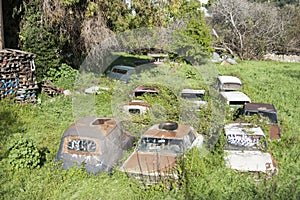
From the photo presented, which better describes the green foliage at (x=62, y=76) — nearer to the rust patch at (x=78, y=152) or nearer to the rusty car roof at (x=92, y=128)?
the rusty car roof at (x=92, y=128)

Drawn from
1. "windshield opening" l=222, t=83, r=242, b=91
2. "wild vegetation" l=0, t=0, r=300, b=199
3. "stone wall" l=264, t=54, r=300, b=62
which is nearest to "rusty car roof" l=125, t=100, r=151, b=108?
"wild vegetation" l=0, t=0, r=300, b=199

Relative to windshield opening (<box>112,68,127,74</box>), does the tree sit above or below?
above

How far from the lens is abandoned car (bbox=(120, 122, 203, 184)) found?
248 inches

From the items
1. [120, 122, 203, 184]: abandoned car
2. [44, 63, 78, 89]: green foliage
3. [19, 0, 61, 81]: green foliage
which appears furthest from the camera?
[44, 63, 78, 89]: green foliage

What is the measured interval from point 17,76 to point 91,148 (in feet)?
21.9

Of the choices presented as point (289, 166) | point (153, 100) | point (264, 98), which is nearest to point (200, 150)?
point (289, 166)

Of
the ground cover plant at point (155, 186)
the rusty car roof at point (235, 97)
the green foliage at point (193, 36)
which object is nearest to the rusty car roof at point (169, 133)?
the ground cover plant at point (155, 186)

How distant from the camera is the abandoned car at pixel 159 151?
20.6ft

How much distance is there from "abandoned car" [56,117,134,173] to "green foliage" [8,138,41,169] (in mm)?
532

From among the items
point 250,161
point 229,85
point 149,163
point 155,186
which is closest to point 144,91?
point 229,85

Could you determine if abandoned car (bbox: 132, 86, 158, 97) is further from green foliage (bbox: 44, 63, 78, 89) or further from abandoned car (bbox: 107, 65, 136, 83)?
green foliage (bbox: 44, 63, 78, 89)

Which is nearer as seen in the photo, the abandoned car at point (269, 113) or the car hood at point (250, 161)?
the car hood at point (250, 161)

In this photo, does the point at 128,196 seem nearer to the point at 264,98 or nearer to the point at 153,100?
the point at 153,100

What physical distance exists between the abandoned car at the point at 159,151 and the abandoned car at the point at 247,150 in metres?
0.79
